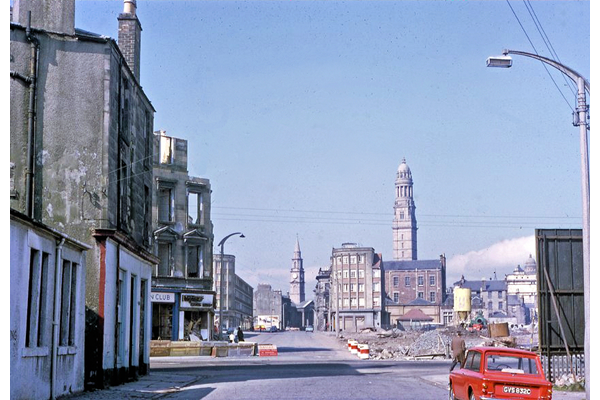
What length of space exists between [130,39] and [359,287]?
139282 millimetres

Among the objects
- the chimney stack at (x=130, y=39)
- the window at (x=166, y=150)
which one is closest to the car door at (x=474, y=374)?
the chimney stack at (x=130, y=39)

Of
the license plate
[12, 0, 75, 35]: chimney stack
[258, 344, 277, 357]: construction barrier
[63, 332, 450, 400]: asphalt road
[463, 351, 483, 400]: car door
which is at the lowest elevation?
[258, 344, 277, 357]: construction barrier

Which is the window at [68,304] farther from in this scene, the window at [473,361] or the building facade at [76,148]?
the window at [473,361]

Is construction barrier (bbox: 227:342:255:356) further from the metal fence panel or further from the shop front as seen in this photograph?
the metal fence panel

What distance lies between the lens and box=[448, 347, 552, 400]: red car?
1603cm

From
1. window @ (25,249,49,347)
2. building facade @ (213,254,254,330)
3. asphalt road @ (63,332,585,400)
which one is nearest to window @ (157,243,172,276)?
asphalt road @ (63,332,585,400)

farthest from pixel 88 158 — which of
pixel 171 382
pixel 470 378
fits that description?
pixel 470 378

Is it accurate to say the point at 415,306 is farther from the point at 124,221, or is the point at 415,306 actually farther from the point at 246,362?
the point at 124,221

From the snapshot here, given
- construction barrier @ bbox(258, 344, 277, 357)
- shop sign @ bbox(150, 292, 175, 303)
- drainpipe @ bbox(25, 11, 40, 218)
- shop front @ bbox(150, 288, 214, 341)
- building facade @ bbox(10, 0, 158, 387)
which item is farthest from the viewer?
shop front @ bbox(150, 288, 214, 341)

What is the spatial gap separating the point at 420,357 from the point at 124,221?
1231 inches

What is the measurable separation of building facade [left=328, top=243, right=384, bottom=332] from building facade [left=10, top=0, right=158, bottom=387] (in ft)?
464

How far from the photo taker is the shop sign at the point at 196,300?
5844 centimetres

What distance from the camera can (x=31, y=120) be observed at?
24.3 meters

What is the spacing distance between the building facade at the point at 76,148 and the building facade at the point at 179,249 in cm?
3188
